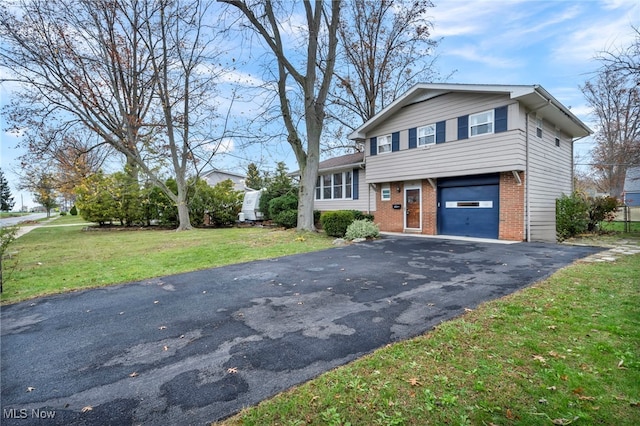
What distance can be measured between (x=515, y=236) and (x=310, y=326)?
9.56 metres

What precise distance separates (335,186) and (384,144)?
4.44 m

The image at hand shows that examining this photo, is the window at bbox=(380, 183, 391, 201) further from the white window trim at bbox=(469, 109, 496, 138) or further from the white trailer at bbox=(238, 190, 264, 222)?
the white trailer at bbox=(238, 190, 264, 222)

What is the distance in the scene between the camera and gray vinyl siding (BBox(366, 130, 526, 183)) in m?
10.1

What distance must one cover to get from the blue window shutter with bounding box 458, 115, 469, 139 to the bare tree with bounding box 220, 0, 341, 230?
5.81 m

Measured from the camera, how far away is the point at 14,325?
158 inches

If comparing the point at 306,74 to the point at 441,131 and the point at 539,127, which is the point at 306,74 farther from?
the point at 539,127

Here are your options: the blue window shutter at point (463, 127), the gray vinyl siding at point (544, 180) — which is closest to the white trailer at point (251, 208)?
the blue window shutter at point (463, 127)

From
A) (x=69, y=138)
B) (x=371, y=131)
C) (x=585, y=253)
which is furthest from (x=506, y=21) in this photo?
(x=69, y=138)

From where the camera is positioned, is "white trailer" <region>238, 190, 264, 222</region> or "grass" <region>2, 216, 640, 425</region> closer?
"grass" <region>2, 216, 640, 425</region>

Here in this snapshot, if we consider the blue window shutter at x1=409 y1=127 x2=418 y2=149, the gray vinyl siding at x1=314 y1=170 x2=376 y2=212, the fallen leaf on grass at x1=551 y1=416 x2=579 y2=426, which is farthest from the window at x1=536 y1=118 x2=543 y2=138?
the fallen leaf on grass at x1=551 y1=416 x2=579 y2=426

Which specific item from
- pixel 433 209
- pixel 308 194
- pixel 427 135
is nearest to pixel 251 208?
pixel 308 194

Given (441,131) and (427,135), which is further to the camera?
(427,135)

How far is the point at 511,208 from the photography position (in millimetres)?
10430

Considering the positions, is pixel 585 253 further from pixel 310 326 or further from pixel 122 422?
pixel 122 422
